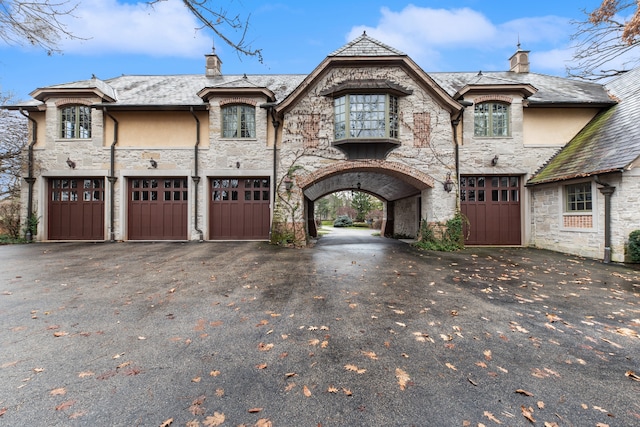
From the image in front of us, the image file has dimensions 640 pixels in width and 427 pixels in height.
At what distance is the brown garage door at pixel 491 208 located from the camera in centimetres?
1138

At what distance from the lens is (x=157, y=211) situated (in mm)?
11867

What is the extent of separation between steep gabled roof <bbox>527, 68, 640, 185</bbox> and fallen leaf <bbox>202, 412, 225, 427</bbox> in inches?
433

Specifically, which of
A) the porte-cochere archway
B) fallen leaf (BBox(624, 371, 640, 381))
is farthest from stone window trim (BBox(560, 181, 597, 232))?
fallen leaf (BBox(624, 371, 640, 381))

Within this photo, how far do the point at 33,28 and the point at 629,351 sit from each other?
8.41m

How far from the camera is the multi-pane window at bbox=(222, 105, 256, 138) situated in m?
11.5

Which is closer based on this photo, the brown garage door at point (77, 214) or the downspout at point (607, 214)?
the downspout at point (607, 214)

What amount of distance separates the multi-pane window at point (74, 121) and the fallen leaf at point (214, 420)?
14.4 m

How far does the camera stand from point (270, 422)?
6.30 feet

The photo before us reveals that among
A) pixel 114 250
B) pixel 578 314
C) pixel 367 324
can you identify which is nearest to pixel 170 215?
pixel 114 250

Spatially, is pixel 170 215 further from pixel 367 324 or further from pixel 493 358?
pixel 493 358

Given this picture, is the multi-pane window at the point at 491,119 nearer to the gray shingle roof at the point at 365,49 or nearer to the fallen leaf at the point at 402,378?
the gray shingle roof at the point at 365,49

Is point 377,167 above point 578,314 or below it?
above

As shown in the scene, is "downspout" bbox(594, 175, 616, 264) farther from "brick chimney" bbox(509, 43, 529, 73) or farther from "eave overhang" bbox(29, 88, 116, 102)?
"eave overhang" bbox(29, 88, 116, 102)

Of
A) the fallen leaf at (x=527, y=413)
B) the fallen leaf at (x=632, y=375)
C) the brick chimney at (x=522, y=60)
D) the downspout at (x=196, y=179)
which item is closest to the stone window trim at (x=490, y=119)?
the brick chimney at (x=522, y=60)
